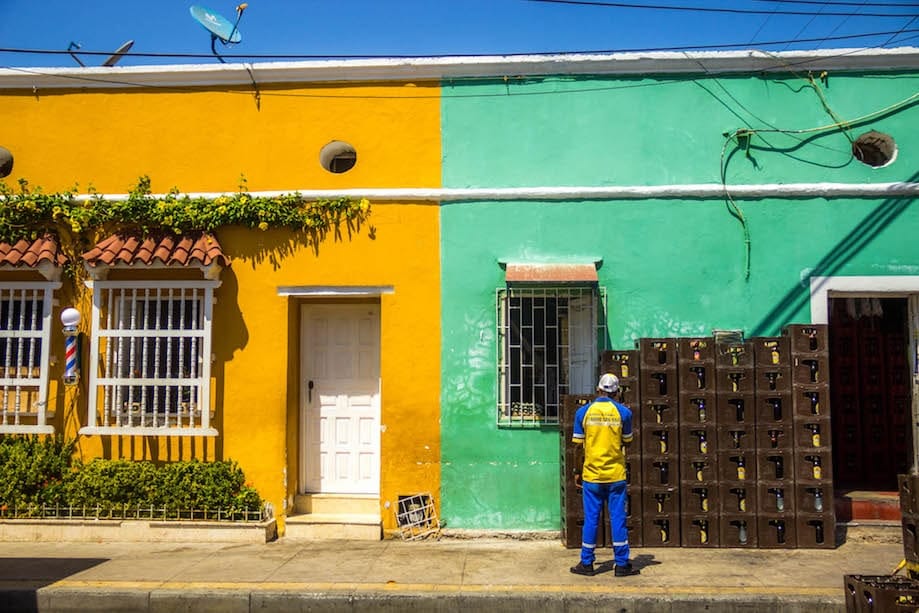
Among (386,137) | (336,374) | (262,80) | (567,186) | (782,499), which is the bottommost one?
(782,499)

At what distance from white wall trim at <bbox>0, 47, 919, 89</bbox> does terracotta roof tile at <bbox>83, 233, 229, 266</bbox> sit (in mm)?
1798

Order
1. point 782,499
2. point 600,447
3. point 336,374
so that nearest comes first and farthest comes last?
point 600,447 < point 782,499 < point 336,374

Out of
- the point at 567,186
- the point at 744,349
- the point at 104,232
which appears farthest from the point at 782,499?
the point at 104,232

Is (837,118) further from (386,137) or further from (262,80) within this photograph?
(262,80)

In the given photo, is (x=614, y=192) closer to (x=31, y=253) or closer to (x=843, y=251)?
(x=843, y=251)

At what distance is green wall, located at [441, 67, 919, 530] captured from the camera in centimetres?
849

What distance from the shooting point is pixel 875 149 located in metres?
8.80

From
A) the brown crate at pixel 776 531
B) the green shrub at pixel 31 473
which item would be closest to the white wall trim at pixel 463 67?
the green shrub at pixel 31 473

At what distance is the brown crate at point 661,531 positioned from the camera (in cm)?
781

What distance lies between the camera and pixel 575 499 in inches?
309

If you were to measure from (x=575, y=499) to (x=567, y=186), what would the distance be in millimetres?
3312

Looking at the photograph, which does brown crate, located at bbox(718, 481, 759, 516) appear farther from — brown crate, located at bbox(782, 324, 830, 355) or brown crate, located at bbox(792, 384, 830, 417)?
brown crate, located at bbox(782, 324, 830, 355)

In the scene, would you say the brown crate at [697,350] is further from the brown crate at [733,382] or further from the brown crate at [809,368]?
the brown crate at [809,368]

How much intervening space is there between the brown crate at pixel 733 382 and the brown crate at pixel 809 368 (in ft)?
1.39
